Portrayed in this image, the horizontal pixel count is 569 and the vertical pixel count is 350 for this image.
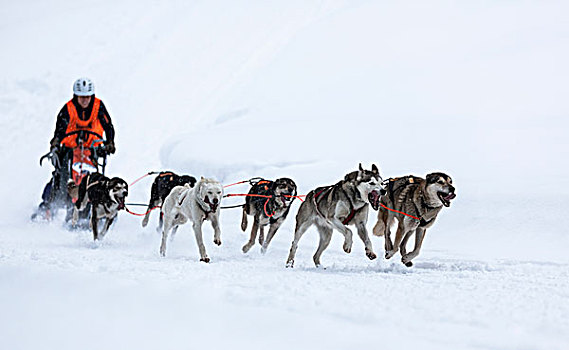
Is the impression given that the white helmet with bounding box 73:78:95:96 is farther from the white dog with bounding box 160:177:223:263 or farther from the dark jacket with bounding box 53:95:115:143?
the white dog with bounding box 160:177:223:263

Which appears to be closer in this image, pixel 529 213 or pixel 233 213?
pixel 529 213

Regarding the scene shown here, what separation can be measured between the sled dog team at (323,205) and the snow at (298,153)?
259 millimetres

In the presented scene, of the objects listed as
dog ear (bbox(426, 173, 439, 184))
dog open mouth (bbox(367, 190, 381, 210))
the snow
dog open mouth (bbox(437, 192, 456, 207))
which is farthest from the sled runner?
dog open mouth (bbox(437, 192, 456, 207))

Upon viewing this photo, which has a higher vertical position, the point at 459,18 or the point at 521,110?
the point at 459,18

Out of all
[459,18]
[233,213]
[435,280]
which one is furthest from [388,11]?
[435,280]

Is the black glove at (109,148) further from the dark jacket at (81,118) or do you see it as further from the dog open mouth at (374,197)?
the dog open mouth at (374,197)

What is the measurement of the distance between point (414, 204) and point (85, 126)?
4067 millimetres

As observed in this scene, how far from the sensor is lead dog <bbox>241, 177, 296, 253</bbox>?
5.86m

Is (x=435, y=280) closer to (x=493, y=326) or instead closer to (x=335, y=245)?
(x=493, y=326)

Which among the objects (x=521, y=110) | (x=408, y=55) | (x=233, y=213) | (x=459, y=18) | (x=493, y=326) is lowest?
(x=493, y=326)

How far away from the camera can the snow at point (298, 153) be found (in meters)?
2.90

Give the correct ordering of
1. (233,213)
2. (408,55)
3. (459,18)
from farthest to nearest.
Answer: (459,18) < (408,55) < (233,213)

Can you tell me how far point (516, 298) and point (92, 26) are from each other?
18.6 metres

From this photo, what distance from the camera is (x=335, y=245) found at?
6.35m
